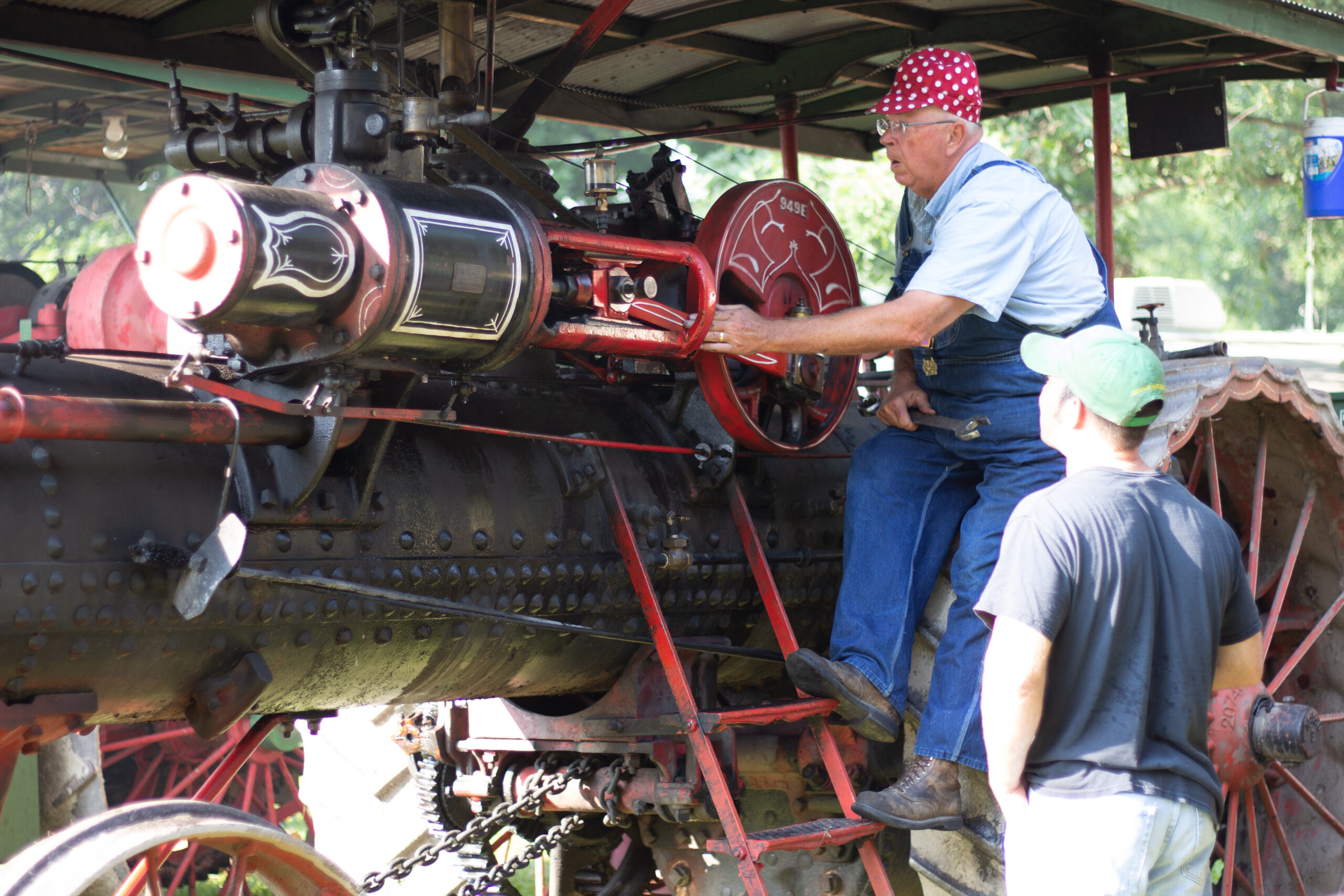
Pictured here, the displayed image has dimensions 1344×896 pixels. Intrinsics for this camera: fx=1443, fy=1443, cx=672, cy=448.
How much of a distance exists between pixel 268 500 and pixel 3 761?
2.05 ft

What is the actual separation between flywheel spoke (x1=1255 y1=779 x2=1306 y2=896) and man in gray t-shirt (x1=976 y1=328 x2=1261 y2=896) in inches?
61.8

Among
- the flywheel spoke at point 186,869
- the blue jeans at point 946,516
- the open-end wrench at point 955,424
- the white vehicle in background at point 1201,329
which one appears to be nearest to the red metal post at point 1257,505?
the blue jeans at point 946,516

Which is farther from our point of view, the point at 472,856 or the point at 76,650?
the point at 472,856

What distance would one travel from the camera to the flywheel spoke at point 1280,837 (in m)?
3.83

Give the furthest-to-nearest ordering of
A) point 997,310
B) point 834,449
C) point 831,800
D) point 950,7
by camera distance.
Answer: point 950,7
point 834,449
point 831,800
point 997,310

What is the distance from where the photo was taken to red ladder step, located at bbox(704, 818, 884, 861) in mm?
2965

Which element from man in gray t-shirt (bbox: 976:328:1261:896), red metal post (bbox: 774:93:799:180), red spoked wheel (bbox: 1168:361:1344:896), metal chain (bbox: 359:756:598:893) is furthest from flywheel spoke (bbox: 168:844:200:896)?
red metal post (bbox: 774:93:799:180)

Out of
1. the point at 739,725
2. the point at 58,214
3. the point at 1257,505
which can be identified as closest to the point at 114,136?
the point at 58,214

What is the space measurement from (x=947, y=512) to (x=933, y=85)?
3.26 feet

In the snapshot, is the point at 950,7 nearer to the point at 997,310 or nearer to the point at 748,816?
the point at 997,310

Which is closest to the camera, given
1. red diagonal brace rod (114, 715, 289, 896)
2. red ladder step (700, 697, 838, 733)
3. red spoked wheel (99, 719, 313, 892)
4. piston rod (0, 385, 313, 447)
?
piston rod (0, 385, 313, 447)

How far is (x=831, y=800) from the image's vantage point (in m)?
3.56

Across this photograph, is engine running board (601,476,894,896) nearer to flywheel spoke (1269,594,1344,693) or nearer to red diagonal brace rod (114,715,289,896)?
red diagonal brace rod (114,715,289,896)

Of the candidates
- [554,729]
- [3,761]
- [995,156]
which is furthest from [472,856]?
[995,156]
